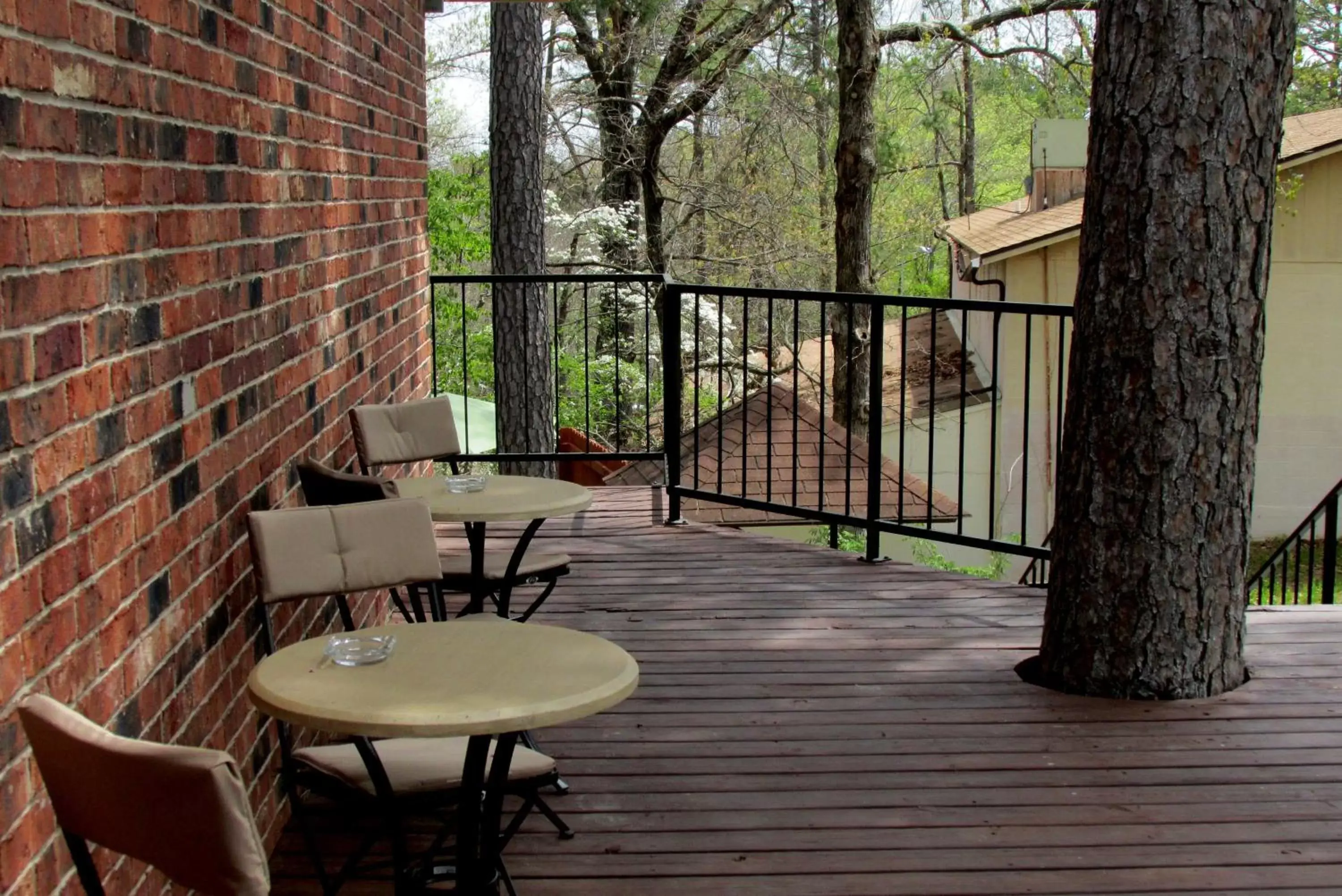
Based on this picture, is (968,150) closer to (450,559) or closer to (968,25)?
(968,25)

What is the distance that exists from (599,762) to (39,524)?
2258 mm

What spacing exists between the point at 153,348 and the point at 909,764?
7.78 feet

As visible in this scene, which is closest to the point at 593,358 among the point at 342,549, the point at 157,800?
the point at 342,549

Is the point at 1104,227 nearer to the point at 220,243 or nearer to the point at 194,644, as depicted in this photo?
the point at 220,243

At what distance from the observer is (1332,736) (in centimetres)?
437

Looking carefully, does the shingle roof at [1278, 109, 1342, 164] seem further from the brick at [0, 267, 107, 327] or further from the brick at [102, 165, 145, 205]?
the brick at [0, 267, 107, 327]

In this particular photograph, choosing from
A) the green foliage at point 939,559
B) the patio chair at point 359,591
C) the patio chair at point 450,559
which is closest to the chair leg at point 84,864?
the patio chair at point 359,591

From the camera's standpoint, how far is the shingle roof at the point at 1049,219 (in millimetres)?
14992

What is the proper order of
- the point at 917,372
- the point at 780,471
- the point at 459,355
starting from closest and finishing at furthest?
the point at 780,471
the point at 917,372
the point at 459,355

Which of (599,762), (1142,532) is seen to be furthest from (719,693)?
(1142,532)

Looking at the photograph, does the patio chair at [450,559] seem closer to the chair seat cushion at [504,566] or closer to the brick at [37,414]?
the chair seat cushion at [504,566]

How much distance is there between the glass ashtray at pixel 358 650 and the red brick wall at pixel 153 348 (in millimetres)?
305

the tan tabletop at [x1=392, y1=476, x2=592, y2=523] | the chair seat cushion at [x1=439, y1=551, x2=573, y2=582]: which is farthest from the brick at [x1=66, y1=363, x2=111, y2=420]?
the chair seat cushion at [x1=439, y1=551, x2=573, y2=582]

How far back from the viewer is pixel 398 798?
116 inches
